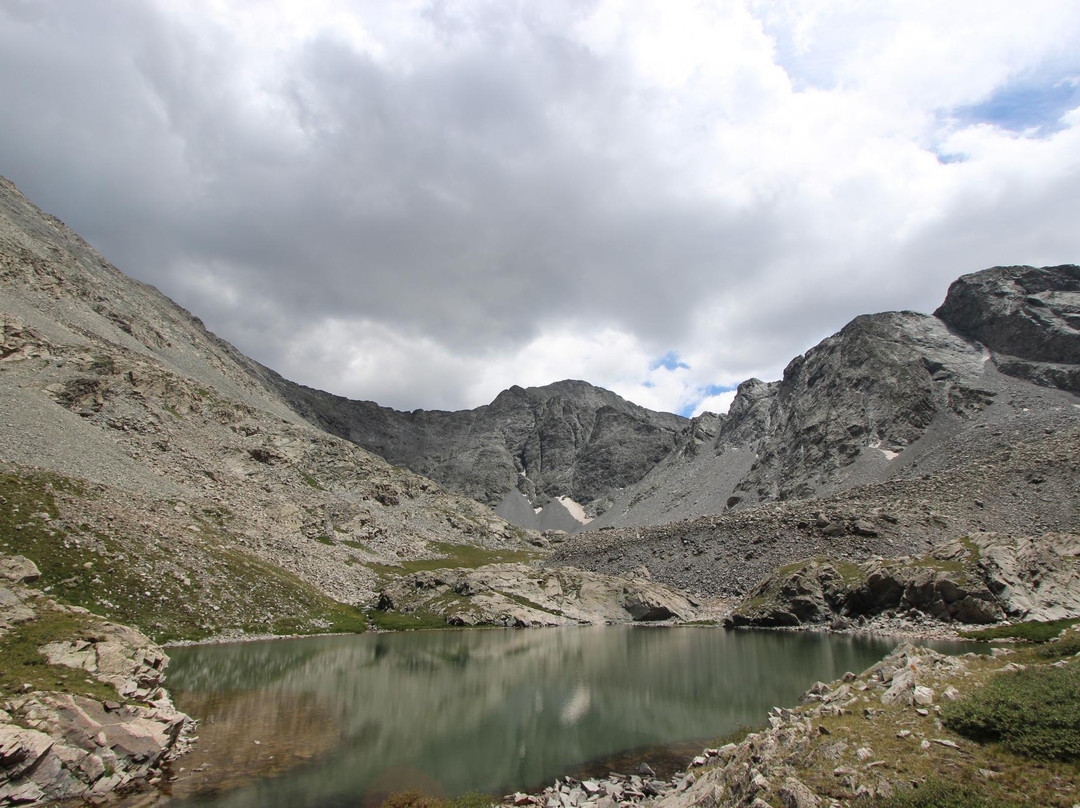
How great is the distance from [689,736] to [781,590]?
47.4m

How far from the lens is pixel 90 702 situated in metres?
19.5

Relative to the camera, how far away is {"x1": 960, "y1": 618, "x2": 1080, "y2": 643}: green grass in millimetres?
38781

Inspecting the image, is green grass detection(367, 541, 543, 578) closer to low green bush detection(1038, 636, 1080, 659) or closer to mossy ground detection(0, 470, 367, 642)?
mossy ground detection(0, 470, 367, 642)

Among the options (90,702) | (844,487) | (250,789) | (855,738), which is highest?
(844,487)

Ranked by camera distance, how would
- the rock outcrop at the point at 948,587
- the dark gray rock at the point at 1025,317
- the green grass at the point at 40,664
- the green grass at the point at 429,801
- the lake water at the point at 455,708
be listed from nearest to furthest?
the green grass at the point at 429,801 < the green grass at the point at 40,664 < the lake water at the point at 455,708 < the rock outcrop at the point at 948,587 < the dark gray rock at the point at 1025,317

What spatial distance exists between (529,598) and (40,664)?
6751 centimetres

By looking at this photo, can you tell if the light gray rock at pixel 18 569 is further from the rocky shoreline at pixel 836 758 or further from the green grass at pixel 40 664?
the rocky shoreline at pixel 836 758

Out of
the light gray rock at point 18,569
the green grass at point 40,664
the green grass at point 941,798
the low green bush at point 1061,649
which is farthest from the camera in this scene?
the light gray rock at point 18,569

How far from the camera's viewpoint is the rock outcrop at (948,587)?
163ft

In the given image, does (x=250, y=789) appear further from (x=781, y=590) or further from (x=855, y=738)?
(x=781, y=590)

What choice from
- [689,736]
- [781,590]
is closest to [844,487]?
[781,590]

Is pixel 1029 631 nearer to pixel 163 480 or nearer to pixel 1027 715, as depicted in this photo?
pixel 1027 715

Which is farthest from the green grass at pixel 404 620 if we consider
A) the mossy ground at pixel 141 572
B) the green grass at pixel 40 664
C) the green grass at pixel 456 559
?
the green grass at pixel 40 664

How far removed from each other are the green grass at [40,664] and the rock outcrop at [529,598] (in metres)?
55.2
